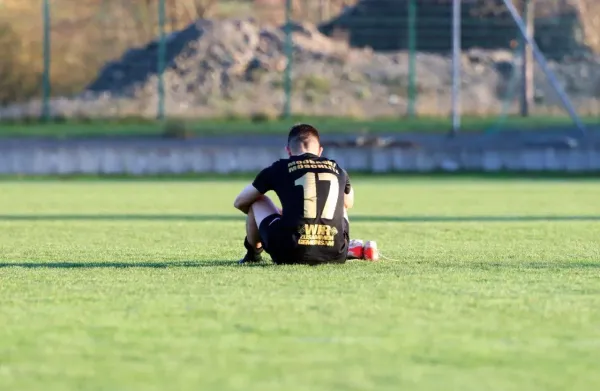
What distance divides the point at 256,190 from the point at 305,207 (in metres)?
0.55

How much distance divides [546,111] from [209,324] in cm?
3488

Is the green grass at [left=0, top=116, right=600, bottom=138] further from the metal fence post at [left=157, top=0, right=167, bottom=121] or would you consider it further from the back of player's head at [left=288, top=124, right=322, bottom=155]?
the back of player's head at [left=288, top=124, right=322, bottom=155]

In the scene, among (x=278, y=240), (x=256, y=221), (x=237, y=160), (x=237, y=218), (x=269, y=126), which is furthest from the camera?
(x=269, y=126)

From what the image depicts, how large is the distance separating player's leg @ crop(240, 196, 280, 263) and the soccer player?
0.05ft

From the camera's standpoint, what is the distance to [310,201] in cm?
1066

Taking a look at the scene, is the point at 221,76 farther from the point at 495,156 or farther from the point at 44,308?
the point at 44,308

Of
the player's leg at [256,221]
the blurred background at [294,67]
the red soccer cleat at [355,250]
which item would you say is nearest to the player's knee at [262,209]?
the player's leg at [256,221]

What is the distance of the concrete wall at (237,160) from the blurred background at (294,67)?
21.5 feet

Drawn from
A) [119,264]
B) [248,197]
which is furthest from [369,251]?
[119,264]

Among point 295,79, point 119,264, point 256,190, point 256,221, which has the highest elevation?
point 295,79

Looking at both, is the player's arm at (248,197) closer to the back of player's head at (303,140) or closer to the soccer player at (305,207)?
the soccer player at (305,207)

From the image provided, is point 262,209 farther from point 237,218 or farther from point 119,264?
point 237,218

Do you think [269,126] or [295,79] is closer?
[269,126]

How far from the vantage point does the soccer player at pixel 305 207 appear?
35.1ft
